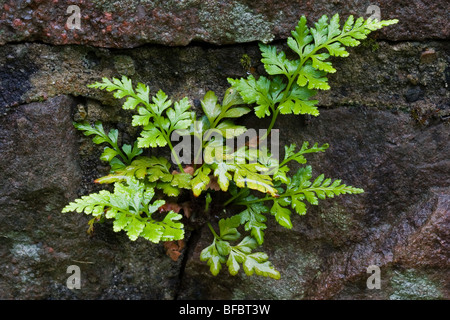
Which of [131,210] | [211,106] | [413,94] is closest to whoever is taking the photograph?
[131,210]

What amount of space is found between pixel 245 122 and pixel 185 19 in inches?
19.7

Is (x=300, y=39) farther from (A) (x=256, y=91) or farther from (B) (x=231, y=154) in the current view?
(B) (x=231, y=154)

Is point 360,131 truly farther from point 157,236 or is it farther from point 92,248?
point 92,248

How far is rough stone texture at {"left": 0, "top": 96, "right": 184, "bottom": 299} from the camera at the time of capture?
184 centimetres

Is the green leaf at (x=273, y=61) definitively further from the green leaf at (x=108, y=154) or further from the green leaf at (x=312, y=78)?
the green leaf at (x=108, y=154)

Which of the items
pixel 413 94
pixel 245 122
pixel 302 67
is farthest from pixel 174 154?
pixel 413 94

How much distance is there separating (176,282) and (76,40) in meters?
1.18

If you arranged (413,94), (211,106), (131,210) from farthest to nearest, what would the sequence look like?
(413,94)
(211,106)
(131,210)

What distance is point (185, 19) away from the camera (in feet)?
5.89

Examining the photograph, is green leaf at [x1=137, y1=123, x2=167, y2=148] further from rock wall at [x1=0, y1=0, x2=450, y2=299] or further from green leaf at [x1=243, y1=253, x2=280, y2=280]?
green leaf at [x1=243, y1=253, x2=280, y2=280]

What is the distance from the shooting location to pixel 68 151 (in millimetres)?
1890

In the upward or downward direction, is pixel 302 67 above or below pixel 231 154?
above

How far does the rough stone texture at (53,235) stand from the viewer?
1.84 m

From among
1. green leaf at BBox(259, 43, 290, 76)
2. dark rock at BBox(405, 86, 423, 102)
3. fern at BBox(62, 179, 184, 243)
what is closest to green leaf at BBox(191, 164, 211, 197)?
fern at BBox(62, 179, 184, 243)
